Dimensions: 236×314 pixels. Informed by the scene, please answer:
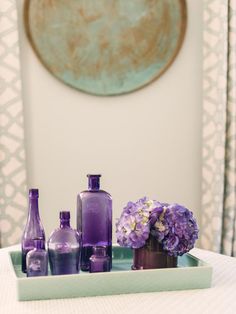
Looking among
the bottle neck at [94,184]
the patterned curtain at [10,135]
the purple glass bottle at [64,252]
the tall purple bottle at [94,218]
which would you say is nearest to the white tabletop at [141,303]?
the purple glass bottle at [64,252]

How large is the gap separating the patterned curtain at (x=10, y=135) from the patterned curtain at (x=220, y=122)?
1.11 meters

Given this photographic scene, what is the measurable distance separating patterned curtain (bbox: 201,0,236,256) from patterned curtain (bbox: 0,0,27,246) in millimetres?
1108

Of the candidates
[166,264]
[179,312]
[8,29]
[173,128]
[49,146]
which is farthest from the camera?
[173,128]

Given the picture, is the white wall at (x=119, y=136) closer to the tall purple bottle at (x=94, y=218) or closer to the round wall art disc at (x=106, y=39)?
the round wall art disc at (x=106, y=39)

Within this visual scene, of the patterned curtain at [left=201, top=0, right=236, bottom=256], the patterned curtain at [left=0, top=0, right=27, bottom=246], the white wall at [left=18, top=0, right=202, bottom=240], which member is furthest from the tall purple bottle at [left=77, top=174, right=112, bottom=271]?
the patterned curtain at [left=201, top=0, right=236, bottom=256]

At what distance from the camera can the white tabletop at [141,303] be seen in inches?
44.5

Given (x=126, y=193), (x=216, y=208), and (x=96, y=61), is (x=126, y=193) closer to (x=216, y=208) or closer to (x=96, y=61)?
(x=216, y=208)

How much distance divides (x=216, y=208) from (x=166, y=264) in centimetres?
158

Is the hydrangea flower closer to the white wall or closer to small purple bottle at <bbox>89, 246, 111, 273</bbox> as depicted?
small purple bottle at <bbox>89, 246, 111, 273</bbox>

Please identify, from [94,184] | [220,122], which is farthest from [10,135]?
[94,184]

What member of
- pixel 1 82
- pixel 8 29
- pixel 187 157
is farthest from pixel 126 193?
pixel 8 29

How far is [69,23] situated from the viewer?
278 cm

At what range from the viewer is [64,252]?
1323 mm

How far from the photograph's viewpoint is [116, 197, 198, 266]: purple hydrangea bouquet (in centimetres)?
133
